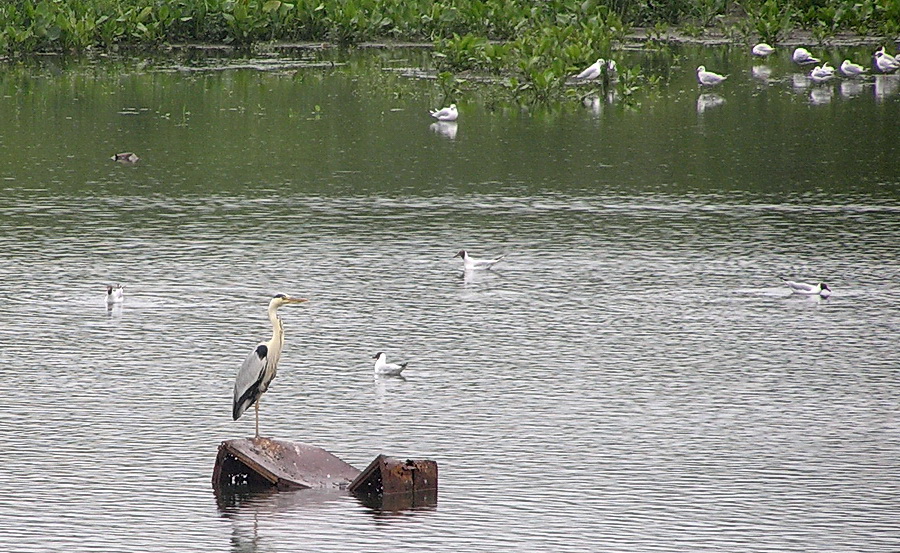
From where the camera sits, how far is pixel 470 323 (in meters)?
18.0

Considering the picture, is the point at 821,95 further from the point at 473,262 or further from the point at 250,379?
the point at 250,379

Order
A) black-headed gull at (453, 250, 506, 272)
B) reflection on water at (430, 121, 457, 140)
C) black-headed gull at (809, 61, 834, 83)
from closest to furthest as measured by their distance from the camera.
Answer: black-headed gull at (453, 250, 506, 272)
reflection on water at (430, 121, 457, 140)
black-headed gull at (809, 61, 834, 83)

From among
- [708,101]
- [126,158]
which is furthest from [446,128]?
[708,101]

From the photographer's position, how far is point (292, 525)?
11.6 m

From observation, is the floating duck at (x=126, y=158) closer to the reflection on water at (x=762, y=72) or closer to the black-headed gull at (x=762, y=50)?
the reflection on water at (x=762, y=72)

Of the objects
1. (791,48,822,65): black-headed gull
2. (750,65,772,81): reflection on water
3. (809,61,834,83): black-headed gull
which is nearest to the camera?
(809,61,834,83): black-headed gull

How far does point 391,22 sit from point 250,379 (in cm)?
3692

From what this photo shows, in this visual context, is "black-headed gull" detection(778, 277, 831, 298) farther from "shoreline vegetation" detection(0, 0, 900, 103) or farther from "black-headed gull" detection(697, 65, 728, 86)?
"shoreline vegetation" detection(0, 0, 900, 103)

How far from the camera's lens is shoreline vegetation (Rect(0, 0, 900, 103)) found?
46.3m

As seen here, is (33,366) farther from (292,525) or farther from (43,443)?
(292,525)

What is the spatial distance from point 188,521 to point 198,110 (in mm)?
24341

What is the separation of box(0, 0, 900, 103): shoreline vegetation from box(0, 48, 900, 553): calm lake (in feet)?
39.3

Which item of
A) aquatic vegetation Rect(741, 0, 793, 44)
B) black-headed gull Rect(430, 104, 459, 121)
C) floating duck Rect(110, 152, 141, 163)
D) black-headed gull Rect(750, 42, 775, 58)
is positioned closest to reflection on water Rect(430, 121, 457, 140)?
black-headed gull Rect(430, 104, 459, 121)

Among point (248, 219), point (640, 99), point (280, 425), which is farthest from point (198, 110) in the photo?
point (280, 425)
